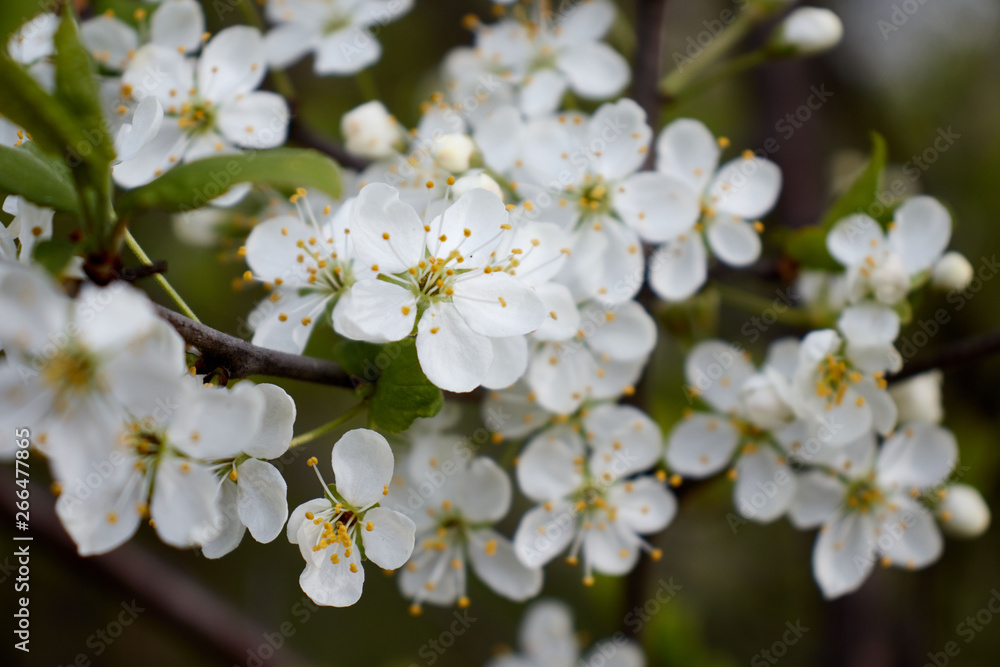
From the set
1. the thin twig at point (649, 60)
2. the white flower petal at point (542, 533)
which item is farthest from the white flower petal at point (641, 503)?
the thin twig at point (649, 60)

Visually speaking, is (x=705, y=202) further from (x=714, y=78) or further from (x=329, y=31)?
(x=329, y=31)

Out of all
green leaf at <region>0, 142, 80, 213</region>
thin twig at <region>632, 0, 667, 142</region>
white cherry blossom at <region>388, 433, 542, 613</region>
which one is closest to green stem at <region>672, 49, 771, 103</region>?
thin twig at <region>632, 0, 667, 142</region>

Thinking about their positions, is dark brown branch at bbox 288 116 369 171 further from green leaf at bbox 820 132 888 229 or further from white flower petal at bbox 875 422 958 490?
white flower petal at bbox 875 422 958 490

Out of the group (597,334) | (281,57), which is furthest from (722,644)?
(281,57)

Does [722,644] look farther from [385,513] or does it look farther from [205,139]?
[205,139]

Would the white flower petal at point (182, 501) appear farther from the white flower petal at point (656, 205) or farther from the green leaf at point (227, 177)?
the white flower petal at point (656, 205)

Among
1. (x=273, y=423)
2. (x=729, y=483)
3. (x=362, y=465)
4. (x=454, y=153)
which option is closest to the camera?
(x=273, y=423)

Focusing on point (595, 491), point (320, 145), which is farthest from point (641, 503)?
point (320, 145)
